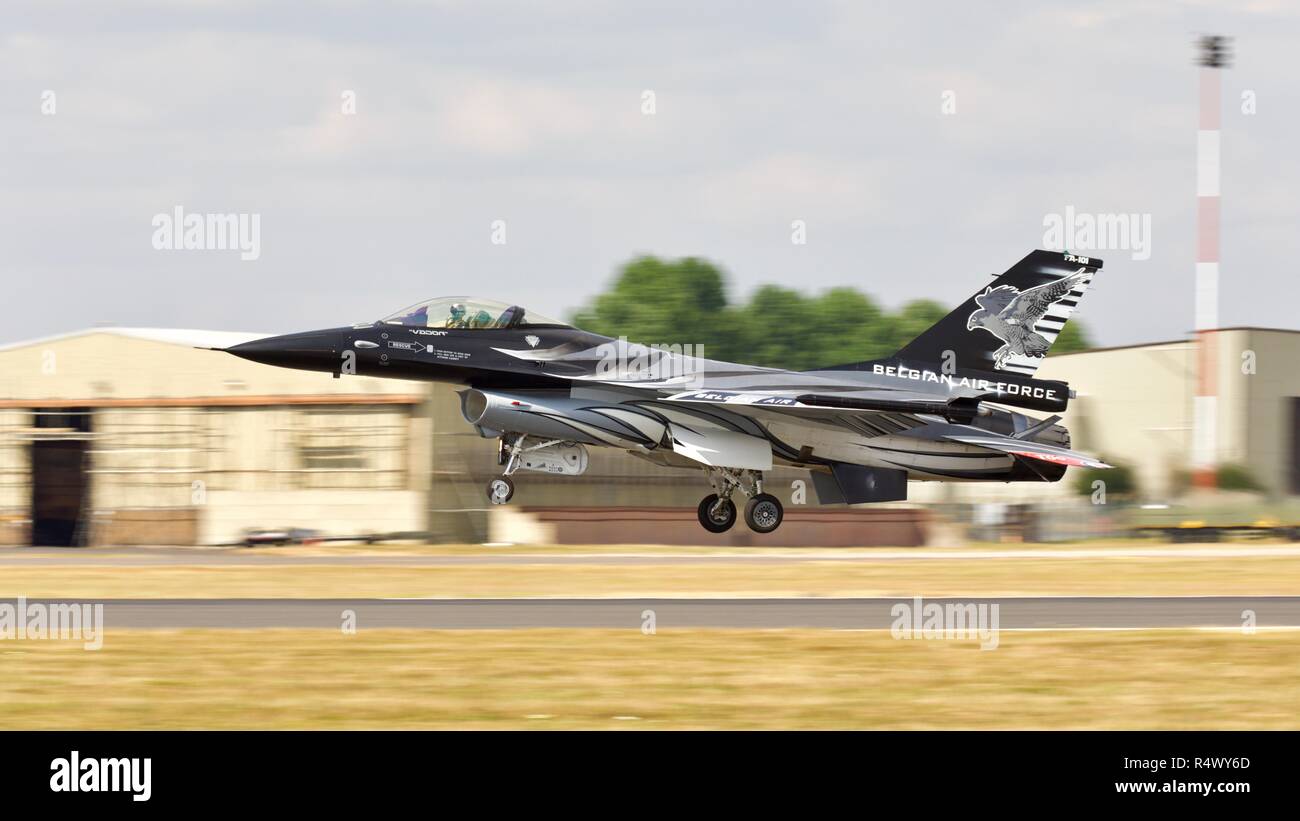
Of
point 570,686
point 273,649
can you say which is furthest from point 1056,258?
point 273,649

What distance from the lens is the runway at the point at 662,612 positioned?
25.0 metres

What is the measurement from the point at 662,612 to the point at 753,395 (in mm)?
4914

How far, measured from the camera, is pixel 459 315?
77.3ft

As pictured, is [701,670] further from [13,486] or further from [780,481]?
[13,486]

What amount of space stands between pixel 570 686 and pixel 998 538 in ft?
113

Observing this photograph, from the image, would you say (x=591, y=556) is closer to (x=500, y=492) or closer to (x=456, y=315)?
(x=456, y=315)

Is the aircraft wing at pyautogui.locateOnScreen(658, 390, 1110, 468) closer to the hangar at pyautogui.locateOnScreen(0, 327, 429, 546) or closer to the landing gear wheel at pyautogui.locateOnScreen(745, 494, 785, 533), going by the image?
the landing gear wheel at pyautogui.locateOnScreen(745, 494, 785, 533)

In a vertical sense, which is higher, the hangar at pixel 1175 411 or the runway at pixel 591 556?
the hangar at pixel 1175 411

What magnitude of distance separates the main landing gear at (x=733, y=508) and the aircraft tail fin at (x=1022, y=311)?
409 centimetres

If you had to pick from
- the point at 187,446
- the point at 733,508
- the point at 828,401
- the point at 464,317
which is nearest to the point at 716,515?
the point at 733,508
